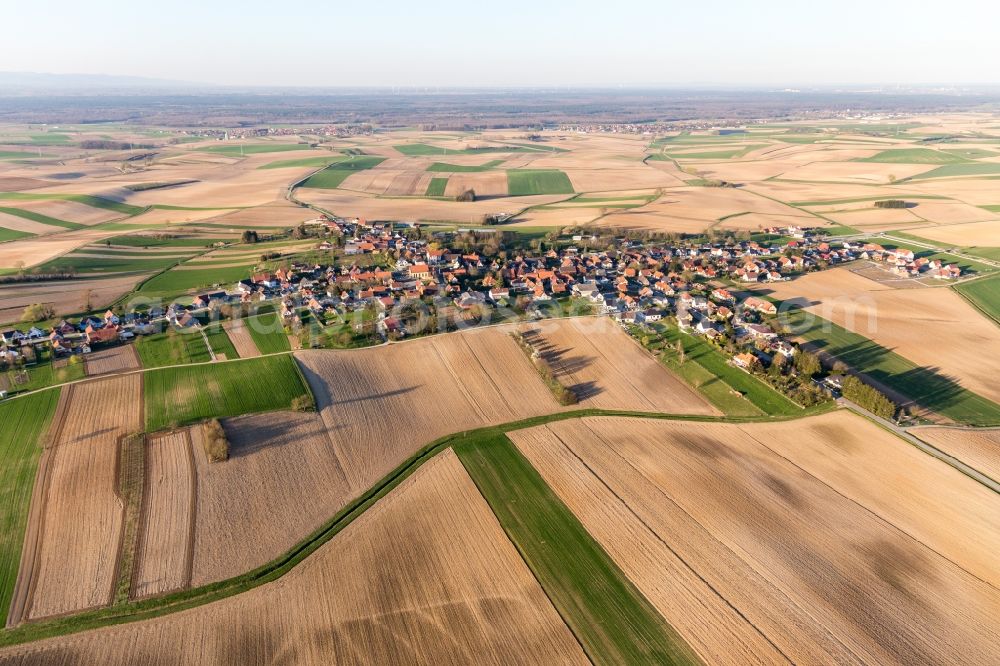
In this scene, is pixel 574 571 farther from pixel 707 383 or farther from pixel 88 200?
pixel 88 200

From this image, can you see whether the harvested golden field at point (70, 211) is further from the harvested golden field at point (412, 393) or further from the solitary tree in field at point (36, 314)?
the harvested golden field at point (412, 393)

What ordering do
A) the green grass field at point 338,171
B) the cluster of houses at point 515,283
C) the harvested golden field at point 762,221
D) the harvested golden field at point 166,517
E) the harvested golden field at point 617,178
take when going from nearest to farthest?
1. the harvested golden field at point 166,517
2. the cluster of houses at point 515,283
3. the harvested golden field at point 762,221
4. the harvested golden field at point 617,178
5. the green grass field at point 338,171

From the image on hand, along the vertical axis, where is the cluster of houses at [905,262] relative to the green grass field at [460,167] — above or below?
below

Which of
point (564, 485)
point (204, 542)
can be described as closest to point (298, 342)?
point (204, 542)

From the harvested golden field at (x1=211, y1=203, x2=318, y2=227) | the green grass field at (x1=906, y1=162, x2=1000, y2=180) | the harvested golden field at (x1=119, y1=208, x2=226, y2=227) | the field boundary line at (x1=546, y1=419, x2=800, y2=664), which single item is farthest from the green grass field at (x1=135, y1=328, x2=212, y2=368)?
the green grass field at (x1=906, y1=162, x2=1000, y2=180)

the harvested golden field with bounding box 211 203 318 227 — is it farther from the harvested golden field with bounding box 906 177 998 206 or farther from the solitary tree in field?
the harvested golden field with bounding box 906 177 998 206

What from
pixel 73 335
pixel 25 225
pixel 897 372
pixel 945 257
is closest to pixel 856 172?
pixel 945 257

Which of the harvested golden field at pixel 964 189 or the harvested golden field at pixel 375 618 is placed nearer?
the harvested golden field at pixel 375 618

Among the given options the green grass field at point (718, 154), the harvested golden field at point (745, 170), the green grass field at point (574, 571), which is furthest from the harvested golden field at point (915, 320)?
the green grass field at point (718, 154)

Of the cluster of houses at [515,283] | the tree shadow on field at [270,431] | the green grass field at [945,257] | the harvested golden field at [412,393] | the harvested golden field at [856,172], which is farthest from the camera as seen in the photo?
the harvested golden field at [856,172]
